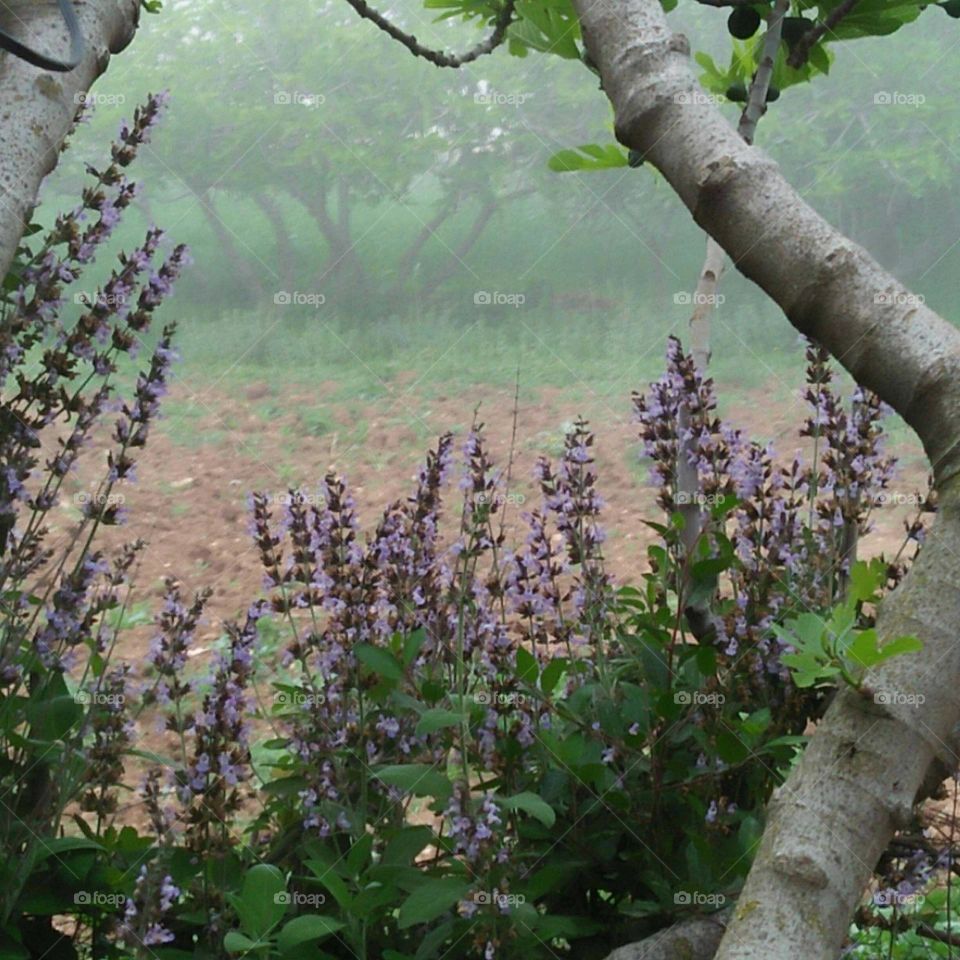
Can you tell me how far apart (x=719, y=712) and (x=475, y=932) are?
22 cm

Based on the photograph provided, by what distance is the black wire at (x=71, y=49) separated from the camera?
0.60 metres

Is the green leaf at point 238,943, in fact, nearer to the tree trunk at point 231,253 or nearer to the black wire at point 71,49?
the black wire at point 71,49

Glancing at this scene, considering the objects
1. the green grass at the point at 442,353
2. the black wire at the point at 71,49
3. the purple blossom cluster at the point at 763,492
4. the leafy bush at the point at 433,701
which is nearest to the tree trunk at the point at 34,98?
the black wire at the point at 71,49

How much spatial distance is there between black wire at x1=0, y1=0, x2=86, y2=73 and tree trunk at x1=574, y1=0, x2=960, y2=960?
0.28m

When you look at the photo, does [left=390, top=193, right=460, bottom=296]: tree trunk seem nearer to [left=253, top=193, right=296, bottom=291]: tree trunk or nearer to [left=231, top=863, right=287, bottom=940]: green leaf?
[left=253, top=193, right=296, bottom=291]: tree trunk

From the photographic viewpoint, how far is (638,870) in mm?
812

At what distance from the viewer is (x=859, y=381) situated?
482 mm

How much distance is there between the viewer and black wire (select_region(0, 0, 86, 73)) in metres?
0.60

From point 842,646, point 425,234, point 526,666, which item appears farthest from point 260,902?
point 425,234

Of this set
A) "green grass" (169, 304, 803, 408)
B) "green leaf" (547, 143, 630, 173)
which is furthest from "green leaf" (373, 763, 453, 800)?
"green grass" (169, 304, 803, 408)

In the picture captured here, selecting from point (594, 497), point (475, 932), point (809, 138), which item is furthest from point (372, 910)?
point (809, 138)

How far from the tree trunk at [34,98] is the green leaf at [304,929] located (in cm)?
37

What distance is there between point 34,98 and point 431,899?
48 centimetres

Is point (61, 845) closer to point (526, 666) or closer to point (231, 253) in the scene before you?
point (526, 666)
